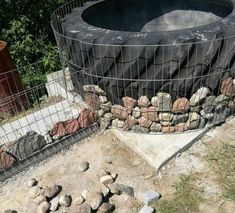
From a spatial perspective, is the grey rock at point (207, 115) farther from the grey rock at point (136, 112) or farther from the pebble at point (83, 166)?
the pebble at point (83, 166)

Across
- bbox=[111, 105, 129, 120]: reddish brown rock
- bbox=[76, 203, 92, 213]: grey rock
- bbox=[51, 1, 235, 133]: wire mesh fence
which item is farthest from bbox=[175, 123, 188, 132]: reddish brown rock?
bbox=[76, 203, 92, 213]: grey rock

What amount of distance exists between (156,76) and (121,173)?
34.2 inches

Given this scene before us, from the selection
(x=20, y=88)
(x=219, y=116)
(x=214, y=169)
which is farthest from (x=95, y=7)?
(x=214, y=169)

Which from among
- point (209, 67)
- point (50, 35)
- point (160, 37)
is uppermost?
point (160, 37)

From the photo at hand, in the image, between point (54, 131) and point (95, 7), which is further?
point (95, 7)

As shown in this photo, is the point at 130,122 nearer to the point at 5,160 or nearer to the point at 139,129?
the point at 139,129

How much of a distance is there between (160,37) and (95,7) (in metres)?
1.33

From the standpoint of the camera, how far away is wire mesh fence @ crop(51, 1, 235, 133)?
2.97 meters

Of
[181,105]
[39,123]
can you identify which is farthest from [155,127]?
[39,123]

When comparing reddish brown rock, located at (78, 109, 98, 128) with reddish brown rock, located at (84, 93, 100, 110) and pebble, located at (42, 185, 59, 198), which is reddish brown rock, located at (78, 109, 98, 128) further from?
pebble, located at (42, 185, 59, 198)

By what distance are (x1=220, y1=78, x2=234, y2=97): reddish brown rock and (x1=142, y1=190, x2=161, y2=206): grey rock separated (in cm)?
112

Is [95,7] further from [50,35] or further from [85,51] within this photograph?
[50,35]

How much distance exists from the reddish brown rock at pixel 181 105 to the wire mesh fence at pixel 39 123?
82cm

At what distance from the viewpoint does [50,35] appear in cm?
570
